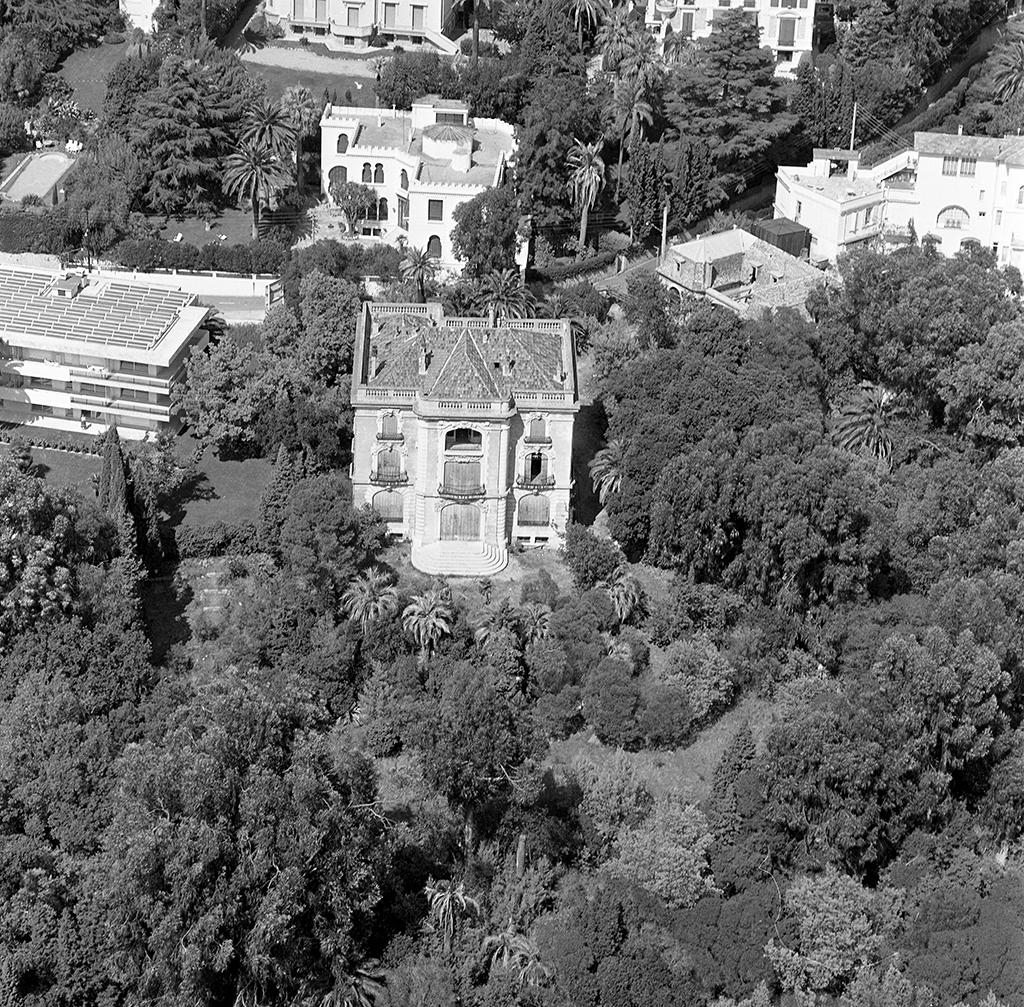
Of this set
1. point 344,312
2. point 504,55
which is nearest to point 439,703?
point 344,312

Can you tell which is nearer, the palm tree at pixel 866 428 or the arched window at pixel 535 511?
the arched window at pixel 535 511

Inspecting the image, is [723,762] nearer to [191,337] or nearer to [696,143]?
[191,337]

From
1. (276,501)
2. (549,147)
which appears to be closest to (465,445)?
(276,501)

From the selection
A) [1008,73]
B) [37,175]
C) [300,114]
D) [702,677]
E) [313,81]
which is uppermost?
[300,114]

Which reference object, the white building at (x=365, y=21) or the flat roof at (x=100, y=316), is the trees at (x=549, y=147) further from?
the flat roof at (x=100, y=316)

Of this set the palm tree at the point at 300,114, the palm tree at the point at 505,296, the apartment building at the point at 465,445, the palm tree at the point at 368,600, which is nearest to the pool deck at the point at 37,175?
the palm tree at the point at 300,114

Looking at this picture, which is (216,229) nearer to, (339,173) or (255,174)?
(255,174)
